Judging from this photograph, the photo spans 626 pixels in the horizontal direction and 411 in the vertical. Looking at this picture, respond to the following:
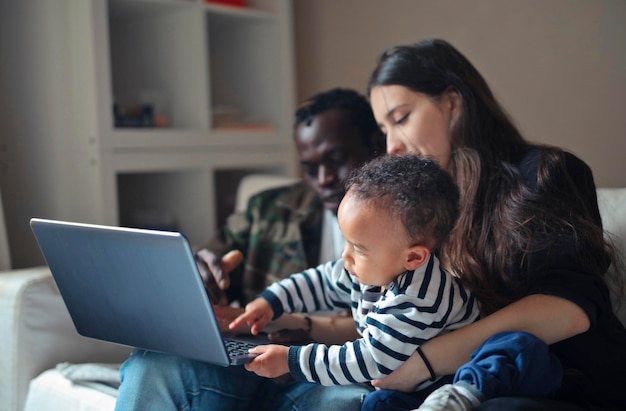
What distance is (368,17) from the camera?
7.42ft

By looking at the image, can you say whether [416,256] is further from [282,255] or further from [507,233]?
[282,255]

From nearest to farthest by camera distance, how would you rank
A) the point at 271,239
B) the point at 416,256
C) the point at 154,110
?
the point at 416,256, the point at 271,239, the point at 154,110

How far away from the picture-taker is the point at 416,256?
41.6 inches

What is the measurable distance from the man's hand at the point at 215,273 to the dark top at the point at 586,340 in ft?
2.02

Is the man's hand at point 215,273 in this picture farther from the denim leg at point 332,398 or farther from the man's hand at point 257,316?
the denim leg at point 332,398

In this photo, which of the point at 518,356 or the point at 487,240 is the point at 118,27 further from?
the point at 518,356

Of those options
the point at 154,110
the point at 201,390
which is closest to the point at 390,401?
the point at 201,390

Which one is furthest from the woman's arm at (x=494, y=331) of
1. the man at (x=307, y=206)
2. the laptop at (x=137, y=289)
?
the man at (x=307, y=206)

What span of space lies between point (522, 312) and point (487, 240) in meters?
0.17

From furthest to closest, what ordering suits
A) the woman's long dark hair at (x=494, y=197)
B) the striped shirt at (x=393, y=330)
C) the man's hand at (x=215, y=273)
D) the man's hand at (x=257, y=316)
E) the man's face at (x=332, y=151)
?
1. the man's face at (x=332, y=151)
2. the man's hand at (x=215, y=273)
3. the man's hand at (x=257, y=316)
4. the woman's long dark hair at (x=494, y=197)
5. the striped shirt at (x=393, y=330)

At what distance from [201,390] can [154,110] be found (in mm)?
1293

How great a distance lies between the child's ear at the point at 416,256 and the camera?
1.05 meters

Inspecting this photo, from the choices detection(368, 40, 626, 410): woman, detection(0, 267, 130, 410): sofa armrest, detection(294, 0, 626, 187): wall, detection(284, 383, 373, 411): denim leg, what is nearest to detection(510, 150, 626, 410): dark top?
detection(368, 40, 626, 410): woman

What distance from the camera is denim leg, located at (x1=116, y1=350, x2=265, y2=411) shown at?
1.14m
